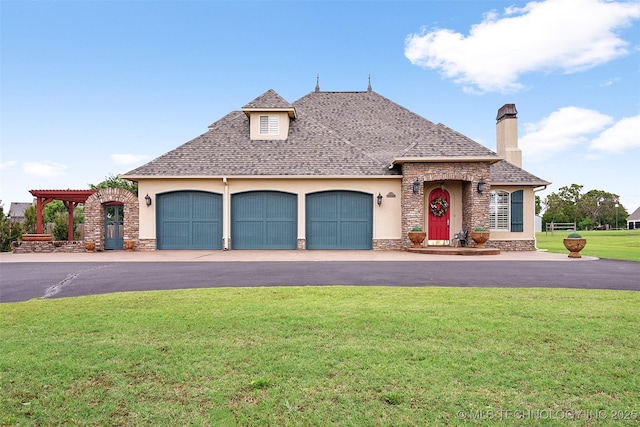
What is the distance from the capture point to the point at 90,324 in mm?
4441

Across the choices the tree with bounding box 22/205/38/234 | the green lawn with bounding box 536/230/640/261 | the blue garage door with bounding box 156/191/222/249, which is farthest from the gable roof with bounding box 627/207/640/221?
the tree with bounding box 22/205/38/234

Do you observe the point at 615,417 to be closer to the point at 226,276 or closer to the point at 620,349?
the point at 620,349

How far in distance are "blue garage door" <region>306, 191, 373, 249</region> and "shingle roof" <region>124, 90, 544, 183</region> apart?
1138mm

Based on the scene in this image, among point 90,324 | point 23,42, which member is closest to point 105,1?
point 23,42

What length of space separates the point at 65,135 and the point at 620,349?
80.4ft

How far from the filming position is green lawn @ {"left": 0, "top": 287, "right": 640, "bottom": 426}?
2.62m

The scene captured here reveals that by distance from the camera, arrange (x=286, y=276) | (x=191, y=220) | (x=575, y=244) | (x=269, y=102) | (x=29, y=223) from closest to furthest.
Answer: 1. (x=286, y=276)
2. (x=575, y=244)
3. (x=191, y=220)
4. (x=269, y=102)
5. (x=29, y=223)

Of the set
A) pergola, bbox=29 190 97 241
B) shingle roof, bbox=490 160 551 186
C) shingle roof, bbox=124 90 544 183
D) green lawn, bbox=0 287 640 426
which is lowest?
green lawn, bbox=0 287 640 426

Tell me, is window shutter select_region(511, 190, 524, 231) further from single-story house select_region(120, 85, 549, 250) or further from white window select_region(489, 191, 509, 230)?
white window select_region(489, 191, 509, 230)

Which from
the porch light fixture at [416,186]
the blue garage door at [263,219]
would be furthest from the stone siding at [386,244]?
the blue garage door at [263,219]

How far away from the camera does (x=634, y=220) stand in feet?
247

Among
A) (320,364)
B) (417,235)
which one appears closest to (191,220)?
(417,235)

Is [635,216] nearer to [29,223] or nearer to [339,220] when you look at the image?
[339,220]

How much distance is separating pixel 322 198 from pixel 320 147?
8.66 ft
